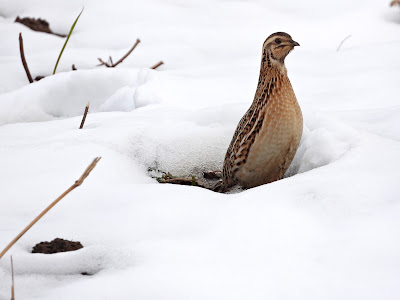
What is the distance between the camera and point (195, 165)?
347 cm

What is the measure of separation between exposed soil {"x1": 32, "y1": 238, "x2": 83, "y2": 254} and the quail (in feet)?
4.30

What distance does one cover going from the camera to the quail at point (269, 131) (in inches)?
118

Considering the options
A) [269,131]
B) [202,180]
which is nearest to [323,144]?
[269,131]

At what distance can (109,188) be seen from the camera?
2.51 m

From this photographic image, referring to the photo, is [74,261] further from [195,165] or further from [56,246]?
[195,165]

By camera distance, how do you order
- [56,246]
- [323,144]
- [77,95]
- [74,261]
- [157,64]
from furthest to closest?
[157,64]
[77,95]
[323,144]
[56,246]
[74,261]

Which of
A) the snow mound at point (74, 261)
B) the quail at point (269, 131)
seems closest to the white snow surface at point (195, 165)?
the snow mound at point (74, 261)

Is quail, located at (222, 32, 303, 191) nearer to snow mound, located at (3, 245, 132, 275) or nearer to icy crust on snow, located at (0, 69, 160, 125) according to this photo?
icy crust on snow, located at (0, 69, 160, 125)

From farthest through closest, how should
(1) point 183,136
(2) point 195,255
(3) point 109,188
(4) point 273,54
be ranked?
(1) point 183,136 → (4) point 273,54 → (3) point 109,188 → (2) point 195,255

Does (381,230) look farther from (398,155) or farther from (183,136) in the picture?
(183,136)

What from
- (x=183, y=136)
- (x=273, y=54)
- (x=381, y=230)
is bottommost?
(x=183, y=136)

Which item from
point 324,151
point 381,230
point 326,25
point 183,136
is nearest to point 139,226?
point 381,230

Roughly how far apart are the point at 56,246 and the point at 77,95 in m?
2.83

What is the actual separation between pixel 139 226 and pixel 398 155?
125cm
